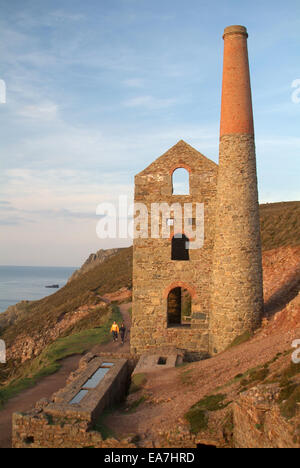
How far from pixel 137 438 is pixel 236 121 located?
41.3ft

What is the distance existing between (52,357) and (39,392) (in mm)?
5210

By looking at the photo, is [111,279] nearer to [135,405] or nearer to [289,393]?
[135,405]

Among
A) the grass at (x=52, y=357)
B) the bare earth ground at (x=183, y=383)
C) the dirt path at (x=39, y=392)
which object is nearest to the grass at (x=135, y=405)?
the bare earth ground at (x=183, y=383)

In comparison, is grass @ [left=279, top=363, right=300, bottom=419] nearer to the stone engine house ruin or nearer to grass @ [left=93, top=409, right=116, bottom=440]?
grass @ [left=93, top=409, right=116, bottom=440]

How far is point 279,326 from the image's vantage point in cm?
1542

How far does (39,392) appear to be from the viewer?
52.7ft

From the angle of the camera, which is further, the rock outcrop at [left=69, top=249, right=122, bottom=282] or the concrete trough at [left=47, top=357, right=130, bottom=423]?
the rock outcrop at [left=69, top=249, right=122, bottom=282]

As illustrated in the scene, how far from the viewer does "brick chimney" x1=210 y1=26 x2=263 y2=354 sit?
1673 centimetres

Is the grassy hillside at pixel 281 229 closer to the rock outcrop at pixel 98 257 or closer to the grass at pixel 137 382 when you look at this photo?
the grass at pixel 137 382

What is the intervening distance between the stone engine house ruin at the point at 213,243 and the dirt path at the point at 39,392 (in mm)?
3452

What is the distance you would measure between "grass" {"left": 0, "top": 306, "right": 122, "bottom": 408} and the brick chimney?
26.9 feet

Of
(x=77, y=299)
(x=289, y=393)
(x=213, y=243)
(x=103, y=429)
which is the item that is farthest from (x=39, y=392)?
(x=77, y=299)

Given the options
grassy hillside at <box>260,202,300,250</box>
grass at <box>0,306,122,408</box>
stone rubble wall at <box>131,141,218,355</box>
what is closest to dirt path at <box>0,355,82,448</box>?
grass at <box>0,306,122,408</box>
